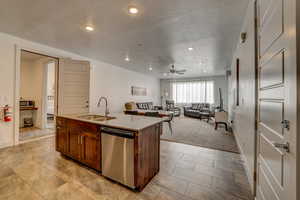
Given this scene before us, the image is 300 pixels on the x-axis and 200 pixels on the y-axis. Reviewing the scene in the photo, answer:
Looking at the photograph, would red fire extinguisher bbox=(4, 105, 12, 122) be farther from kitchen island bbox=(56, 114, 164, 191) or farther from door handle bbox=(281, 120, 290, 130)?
door handle bbox=(281, 120, 290, 130)

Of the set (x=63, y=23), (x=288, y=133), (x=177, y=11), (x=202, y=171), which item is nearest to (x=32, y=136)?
(x=63, y=23)

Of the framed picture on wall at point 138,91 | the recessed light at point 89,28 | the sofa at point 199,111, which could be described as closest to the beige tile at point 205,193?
the recessed light at point 89,28

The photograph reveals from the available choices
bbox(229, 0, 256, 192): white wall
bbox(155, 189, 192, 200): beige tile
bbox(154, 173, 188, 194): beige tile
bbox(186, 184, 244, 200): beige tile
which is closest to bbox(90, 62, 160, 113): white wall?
bbox(154, 173, 188, 194): beige tile

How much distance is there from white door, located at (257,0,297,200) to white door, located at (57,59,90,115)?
4202 mm

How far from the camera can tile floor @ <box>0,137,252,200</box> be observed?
168 centimetres

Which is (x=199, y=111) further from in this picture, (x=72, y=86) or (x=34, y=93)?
(x=34, y=93)

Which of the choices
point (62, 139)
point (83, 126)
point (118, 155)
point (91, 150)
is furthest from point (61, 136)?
point (118, 155)

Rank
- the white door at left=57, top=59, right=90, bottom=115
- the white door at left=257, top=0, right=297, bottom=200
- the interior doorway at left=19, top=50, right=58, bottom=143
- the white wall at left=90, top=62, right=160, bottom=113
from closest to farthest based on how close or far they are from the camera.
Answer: the white door at left=257, top=0, right=297, bottom=200
the white door at left=57, top=59, right=90, bottom=115
the interior doorway at left=19, top=50, right=58, bottom=143
the white wall at left=90, top=62, right=160, bottom=113

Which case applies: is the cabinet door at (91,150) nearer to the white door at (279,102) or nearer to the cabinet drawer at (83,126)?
the cabinet drawer at (83,126)

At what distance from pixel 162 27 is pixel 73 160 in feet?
10.6

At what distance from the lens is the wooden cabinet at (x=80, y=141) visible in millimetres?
2037

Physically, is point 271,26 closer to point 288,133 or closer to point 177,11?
point 288,133

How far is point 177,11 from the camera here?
2191 millimetres

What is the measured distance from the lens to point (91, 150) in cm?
209
